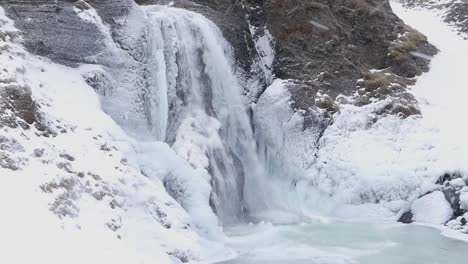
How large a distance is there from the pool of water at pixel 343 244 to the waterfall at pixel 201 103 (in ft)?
4.79

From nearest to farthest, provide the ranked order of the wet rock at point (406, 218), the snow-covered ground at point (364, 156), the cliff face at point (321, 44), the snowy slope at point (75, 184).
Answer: the snowy slope at point (75, 184) → the wet rock at point (406, 218) → the snow-covered ground at point (364, 156) → the cliff face at point (321, 44)

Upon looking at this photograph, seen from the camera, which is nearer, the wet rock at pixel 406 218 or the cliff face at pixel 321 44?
the wet rock at pixel 406 218

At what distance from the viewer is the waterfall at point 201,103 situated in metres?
14.5

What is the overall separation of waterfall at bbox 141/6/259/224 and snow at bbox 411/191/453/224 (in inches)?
179

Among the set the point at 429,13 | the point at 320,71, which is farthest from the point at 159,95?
the point at 429,13

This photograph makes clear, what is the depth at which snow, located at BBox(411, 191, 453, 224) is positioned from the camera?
48.8 feet

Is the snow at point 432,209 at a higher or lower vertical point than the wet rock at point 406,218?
higher

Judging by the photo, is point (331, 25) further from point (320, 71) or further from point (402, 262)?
point (402, 262)

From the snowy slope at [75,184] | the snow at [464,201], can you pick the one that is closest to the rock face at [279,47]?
the snowy slope at [75,184]

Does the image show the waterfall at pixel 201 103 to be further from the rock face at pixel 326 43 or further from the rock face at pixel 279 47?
the rock face at pixel 326 43

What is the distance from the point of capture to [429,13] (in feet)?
96.7

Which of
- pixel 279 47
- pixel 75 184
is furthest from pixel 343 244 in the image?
pixel 279 47

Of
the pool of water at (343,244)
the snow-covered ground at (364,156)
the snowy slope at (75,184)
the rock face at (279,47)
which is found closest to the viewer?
the snowy slope at (75,184)

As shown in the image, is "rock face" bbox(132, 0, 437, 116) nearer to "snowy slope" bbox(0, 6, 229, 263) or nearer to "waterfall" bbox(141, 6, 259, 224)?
"waterfall" bbox(141, 6, 259, 224)
